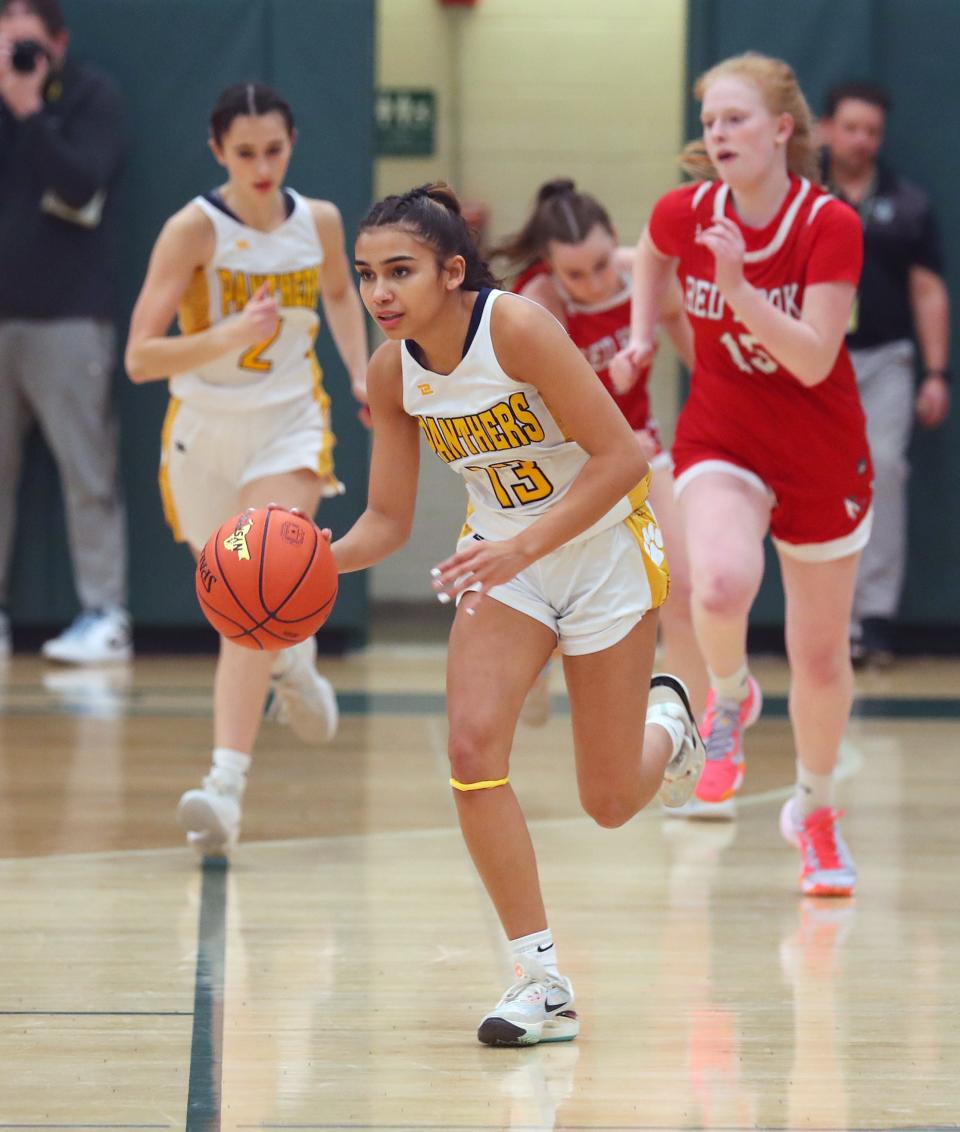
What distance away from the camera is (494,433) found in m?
3.19

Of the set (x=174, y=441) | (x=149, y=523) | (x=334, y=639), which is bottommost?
(x=334, y=639)

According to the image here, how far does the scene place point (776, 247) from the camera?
13.4ft

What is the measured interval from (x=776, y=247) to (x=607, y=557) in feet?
3.75

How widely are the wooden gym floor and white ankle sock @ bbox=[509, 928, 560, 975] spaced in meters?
0.16

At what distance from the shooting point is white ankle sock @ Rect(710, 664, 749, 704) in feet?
15.0

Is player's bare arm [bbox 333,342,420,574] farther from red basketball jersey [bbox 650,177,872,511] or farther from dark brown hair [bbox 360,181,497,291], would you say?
red basketball jersey [bbox 650,177,872,511]

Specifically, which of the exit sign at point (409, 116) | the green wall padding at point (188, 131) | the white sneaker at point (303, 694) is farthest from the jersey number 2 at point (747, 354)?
the exit sign at point (409, 116)

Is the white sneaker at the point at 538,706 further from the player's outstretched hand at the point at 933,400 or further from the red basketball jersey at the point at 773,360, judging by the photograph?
the player's outstretched hand at the point at 933,400

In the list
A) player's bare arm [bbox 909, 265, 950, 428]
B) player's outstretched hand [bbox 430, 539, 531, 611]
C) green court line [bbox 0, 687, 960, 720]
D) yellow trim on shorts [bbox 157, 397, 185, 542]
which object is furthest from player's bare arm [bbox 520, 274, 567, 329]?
player's bare arm [bbox 909, 265, 950, 428]

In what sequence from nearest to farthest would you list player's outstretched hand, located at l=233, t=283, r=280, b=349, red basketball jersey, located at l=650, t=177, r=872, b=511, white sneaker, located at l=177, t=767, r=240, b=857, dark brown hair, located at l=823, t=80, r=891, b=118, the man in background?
red basketball jersey, located at l=650, t=177, r=872, b=511 < white sneaker, located at l=177, t=767, r=240, b=857 < player's outstretched hand, located at l=233, t=283, r=280, b=349 < dark brown hair, located at l=823, t=80, r=891, b=118 < the man in background

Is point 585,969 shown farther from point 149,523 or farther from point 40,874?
point 149,523

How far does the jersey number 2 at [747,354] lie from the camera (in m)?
4.16

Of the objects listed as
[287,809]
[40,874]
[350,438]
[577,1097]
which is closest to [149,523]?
[350,438]

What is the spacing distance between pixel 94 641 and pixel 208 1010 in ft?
14.8
